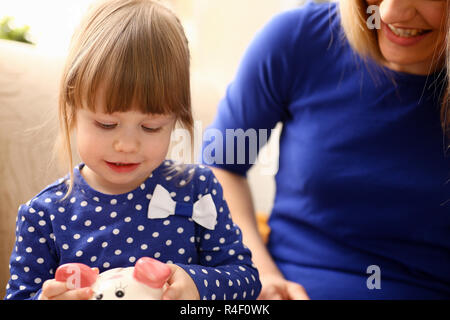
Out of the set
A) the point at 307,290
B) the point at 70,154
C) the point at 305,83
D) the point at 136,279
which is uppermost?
the point at 305,83

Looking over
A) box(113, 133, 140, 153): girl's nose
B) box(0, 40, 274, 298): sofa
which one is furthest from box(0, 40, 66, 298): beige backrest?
box(113, 133, 140, 153): girl's nose

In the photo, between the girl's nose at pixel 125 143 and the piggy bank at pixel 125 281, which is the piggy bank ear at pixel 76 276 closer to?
the piggy bank at pixel 125 281

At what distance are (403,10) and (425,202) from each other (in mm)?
286

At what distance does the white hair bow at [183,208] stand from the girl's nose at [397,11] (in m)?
0.32

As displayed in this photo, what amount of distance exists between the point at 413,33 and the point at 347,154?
0.68ft

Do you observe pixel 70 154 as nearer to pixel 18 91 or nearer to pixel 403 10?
pixel 18 91

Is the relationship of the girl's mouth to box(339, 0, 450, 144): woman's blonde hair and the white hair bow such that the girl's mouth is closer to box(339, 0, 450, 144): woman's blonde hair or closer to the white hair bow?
the white hair bow

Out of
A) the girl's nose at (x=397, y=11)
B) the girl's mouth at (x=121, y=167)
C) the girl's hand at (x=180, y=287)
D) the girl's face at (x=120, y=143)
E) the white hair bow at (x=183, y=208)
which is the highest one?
the girl's nose at (x=397, y=11)

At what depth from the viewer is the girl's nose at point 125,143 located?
0.52m

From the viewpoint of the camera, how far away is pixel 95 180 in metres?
0.57

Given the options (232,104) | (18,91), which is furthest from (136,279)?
(232,104)

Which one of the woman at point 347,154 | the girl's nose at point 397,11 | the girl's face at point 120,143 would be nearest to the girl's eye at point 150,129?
the girl's face at point 120,143

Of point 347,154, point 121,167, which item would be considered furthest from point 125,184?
point 347,154

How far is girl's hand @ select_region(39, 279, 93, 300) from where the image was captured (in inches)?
18.2
